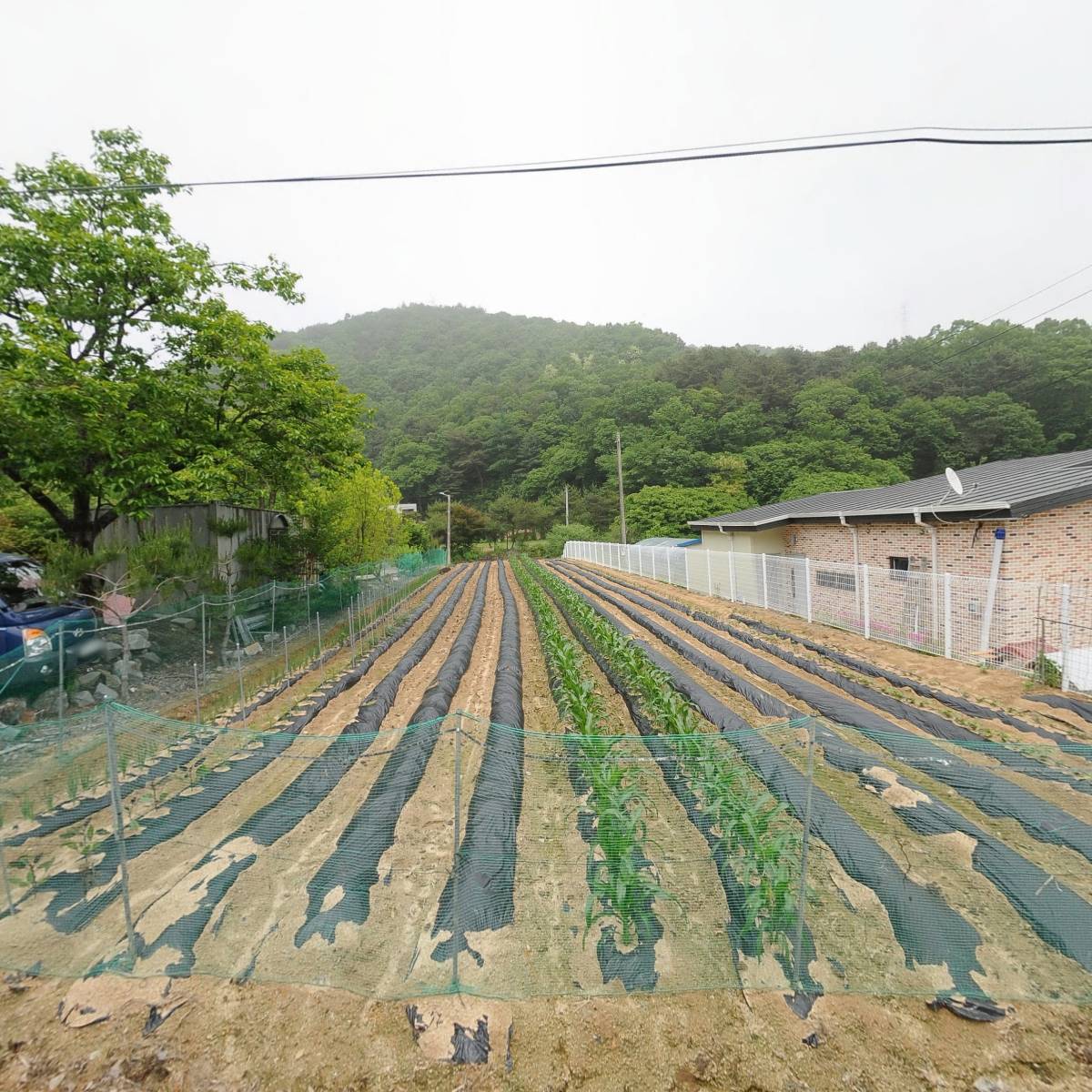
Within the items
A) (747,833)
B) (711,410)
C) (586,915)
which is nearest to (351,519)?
(586,915)

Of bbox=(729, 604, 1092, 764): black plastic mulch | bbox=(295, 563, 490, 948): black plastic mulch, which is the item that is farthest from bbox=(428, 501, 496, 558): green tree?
bbox=(295, 563, 490, 948): black plastic mulch

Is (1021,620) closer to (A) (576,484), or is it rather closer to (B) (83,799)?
(B) (83,799)

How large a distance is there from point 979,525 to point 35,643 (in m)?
14.9

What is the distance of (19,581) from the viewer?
385 inches

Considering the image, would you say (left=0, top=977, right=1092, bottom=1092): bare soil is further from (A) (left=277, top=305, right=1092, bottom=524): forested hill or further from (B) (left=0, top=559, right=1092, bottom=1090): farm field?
(A) (left=277, top=305, right=1092, bottom=524): forested hill

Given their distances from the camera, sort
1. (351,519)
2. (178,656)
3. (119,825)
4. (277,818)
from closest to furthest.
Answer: (119,825)
(277,818)
(178,656)
(351,519)

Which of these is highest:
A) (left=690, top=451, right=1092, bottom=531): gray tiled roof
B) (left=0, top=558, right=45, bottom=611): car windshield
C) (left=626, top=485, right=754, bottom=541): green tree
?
(left=626, top=485, right=754, bottom=541): green tree

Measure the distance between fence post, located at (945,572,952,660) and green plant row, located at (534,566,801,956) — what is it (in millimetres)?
5544

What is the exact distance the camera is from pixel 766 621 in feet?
39.2

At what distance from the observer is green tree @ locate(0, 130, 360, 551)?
7516mm

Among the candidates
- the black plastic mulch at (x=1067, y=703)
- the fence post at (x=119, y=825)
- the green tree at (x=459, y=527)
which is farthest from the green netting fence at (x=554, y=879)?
the green tree at (x=459, y=527)

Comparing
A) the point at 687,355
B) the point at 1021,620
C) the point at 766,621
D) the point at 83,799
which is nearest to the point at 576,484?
the point at 687,355

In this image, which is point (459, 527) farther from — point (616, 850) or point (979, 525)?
point (616, 850)

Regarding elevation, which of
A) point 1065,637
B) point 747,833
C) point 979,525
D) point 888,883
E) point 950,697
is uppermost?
point 979,525
